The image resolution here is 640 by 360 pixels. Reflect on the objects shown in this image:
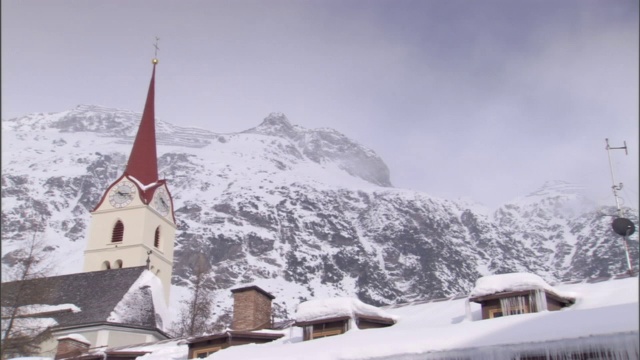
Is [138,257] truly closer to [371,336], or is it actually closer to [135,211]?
[135,211]

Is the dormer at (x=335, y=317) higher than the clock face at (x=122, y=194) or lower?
lower

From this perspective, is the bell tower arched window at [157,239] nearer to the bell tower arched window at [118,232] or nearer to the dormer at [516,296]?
the bell tower arched window at [118,232]

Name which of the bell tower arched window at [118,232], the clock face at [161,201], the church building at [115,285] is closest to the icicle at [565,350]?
the church building at [115,285]

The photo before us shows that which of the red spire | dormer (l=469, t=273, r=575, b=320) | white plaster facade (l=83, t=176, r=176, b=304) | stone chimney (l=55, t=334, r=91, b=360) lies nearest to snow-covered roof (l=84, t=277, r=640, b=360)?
dormer (l=469, t=273, r=575, b=320)

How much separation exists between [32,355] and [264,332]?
926cm

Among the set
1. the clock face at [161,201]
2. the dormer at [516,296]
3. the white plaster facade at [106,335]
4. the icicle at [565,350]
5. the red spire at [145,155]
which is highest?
the red spire at [145,155]

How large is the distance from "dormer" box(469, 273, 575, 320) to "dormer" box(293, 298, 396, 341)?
9.46 ft

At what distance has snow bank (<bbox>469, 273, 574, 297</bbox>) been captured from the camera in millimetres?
19672

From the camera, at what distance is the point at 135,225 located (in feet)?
→ 223

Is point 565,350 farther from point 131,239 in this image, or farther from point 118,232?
point 118,232

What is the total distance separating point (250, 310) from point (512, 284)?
8.46 metres

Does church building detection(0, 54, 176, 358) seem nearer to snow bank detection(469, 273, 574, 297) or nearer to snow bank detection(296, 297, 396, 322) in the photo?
snow bank detection(296, 297, 396, 322)

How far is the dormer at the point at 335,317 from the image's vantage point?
70.5 ft

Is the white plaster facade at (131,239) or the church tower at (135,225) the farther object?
the church tower at (135,225)
